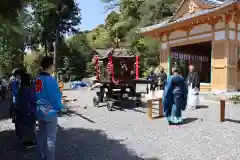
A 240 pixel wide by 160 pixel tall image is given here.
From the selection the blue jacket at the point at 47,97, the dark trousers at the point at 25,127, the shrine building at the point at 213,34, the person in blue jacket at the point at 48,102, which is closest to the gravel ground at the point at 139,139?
the dark trousers at the point at 25,127

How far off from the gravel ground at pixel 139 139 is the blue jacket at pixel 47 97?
4.05 feet

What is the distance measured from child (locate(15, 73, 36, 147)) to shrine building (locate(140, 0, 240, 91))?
9.41 meters

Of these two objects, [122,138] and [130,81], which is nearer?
[122,138]

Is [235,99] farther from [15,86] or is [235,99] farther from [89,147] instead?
[15,86]

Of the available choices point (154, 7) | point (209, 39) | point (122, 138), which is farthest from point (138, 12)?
point (122, 138)

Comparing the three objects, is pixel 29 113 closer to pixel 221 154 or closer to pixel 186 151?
pixel 186 151

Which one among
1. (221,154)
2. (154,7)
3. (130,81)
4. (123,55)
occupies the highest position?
(154,7)

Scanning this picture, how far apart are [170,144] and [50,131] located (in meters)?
2.53

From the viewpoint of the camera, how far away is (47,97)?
364cm

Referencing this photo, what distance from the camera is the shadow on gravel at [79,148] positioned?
15.2 feet

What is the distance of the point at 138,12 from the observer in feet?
96.3

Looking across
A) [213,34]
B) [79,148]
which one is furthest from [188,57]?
[79,148]

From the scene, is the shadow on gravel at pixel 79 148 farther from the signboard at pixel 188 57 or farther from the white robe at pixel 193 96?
the signboard at pixel 188 57

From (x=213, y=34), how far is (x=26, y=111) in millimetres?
10419
